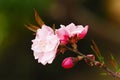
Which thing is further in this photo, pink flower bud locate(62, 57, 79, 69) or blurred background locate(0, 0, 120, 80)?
blurred background locate(0, 0, 120, 80)

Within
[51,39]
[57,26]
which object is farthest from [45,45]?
[57,26]

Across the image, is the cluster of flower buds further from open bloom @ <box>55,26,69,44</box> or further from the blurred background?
the blurred background

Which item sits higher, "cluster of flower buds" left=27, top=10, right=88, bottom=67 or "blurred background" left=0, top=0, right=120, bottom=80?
"blurred background" left=0, top=0, right=120, bottom=80

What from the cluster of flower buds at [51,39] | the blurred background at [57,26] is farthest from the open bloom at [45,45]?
the blurred background at [57,26]

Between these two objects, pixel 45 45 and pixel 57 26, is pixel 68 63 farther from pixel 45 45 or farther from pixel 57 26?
pixel 57 26

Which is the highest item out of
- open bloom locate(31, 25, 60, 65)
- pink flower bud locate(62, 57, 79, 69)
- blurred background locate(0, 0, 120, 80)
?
blurred background locate(0, 0, 120, 80)

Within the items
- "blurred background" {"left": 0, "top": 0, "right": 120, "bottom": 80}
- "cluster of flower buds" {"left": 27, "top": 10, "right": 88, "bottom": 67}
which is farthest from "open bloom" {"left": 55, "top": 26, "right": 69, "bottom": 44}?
"blurred background" {"left": 0, "top": 0, "right": 120, "bottom": 80}
